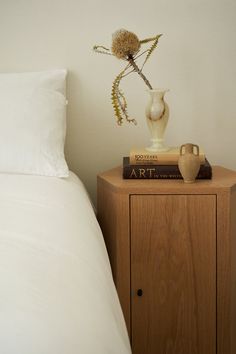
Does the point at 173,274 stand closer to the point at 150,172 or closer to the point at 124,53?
the point at 150,172

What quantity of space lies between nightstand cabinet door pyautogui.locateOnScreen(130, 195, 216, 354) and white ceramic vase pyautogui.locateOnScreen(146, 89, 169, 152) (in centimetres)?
29

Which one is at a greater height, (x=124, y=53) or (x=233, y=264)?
(x=124, y=53)

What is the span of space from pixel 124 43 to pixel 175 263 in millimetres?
733

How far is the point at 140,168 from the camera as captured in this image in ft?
6.05

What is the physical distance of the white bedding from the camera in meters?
0.79

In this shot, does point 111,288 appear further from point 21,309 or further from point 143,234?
point 143,234

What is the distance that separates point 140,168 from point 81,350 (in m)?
1.08

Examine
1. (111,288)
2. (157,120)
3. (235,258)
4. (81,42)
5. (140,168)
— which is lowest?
(235,258)

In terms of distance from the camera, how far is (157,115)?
6.31 feet

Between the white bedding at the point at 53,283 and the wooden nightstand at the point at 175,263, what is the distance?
0.99ft

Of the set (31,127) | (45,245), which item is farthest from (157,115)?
(45,245)

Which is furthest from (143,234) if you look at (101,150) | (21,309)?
(21,309)

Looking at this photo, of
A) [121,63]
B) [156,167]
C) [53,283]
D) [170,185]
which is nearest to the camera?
[53,283]

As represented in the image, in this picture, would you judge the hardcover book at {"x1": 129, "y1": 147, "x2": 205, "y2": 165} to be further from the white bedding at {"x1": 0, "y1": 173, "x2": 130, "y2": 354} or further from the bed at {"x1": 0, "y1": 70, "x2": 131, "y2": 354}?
the white bedding at {"x1": 0, "y1": 173, "x2": 130, "y2": 354}
